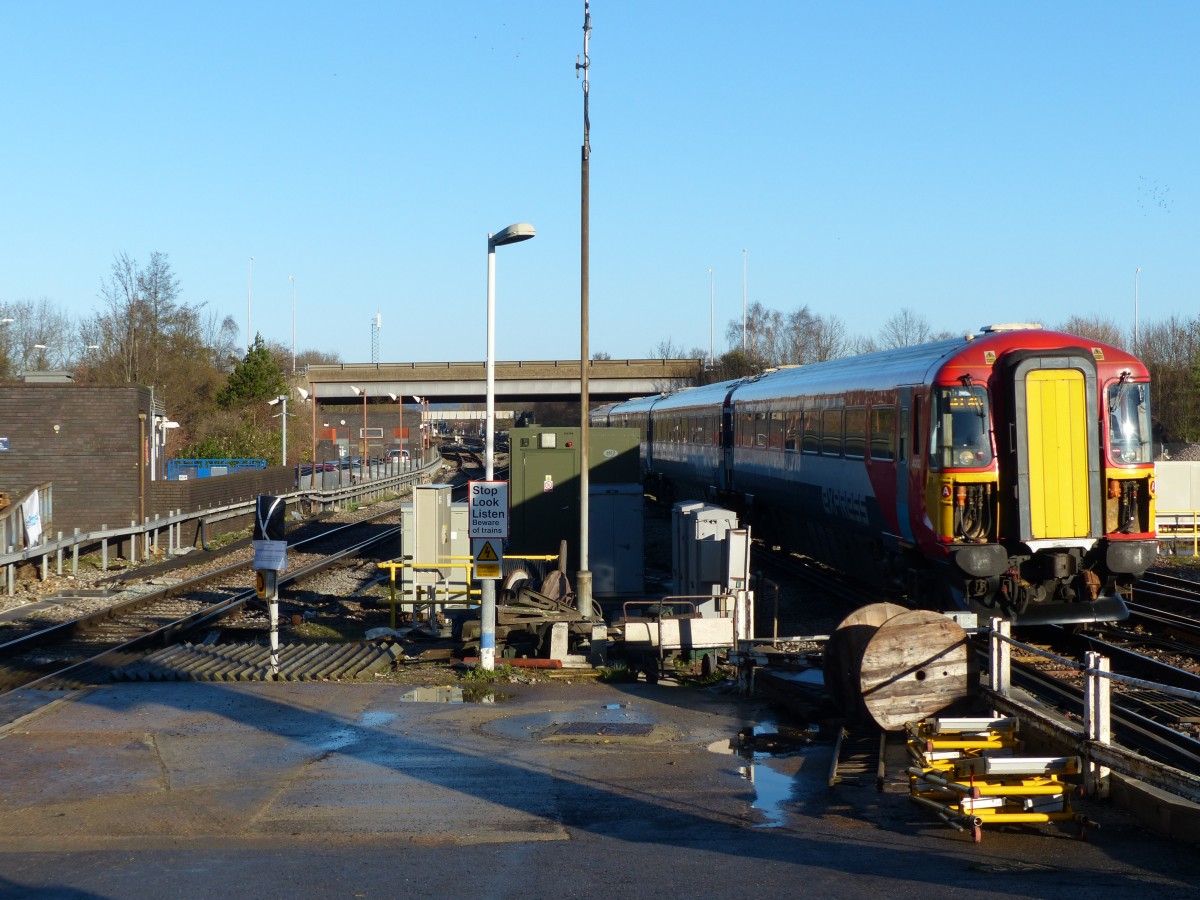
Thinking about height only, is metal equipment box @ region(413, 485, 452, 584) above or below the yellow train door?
below

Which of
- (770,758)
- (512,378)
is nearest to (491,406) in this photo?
(770,758)

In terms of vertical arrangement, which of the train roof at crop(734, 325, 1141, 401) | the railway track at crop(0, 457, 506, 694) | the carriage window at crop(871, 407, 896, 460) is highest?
the train roof at crop(734, 325, 1141, 401)

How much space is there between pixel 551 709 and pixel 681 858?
4571 mm

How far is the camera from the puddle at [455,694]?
1223 centimetres

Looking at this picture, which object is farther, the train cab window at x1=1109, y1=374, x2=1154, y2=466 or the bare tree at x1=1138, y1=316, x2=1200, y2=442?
the bare tree at x1=1138, y1=316, x2=1200, y2=442

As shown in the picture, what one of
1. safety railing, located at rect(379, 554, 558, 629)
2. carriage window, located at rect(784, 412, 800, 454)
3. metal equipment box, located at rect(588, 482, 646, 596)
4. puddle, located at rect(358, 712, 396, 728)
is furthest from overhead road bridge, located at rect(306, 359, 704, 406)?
puddle, located at rect(358, 712, 396, 728)

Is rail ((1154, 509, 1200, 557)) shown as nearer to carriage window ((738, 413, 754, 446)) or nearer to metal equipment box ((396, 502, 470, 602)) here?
carriage window ((738, 413, 754, 446))

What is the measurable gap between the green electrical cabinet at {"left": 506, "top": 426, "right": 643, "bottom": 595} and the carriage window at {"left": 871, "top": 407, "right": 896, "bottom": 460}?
17.5ft

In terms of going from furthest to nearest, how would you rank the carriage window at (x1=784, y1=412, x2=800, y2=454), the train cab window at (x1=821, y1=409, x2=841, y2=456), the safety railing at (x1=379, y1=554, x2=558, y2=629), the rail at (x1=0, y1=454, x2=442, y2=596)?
the rail at (x1=0, y1=454, x2=442, y2=596), the carriage window at (x1=784, y1=412, x2=800, y2=454), the train cab window at (x1=821, y1=409, x2=841, y2=456), the safety railing at (x1=379, y1=554, x2=558, y2=629)

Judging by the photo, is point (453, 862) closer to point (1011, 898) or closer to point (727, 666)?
point (1011, 898)

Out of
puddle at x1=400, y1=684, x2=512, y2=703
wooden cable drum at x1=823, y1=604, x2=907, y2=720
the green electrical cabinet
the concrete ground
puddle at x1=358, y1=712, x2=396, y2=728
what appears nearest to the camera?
the concrete ground

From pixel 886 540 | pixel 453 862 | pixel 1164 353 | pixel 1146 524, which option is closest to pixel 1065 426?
pixel 1146 524

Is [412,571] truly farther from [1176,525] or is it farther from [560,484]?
[1176,525]

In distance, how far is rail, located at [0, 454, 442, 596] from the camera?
76.6 feet
